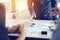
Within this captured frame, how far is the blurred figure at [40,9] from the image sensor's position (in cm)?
225

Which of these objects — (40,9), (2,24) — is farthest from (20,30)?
(40,9)

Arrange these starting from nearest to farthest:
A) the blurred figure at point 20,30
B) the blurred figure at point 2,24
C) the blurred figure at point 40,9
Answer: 1. the blurred figure at point 2,24
2. the blurred figure at point 20,30
3. the blurred figure at point 40,9

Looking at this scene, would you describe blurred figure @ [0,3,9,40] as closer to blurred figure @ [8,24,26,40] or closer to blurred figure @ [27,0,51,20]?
blurred figure @ [8,24,26,40]

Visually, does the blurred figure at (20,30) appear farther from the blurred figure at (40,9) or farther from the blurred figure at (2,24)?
the blurred figure at (40,9)

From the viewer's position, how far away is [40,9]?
2354mm

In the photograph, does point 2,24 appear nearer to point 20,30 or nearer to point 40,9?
point 20,30

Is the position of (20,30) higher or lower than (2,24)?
lower

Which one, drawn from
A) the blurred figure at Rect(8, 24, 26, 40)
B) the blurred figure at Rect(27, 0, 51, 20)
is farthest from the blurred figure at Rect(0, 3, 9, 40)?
the blurred figure at Rect(27, 0, 51, 20)

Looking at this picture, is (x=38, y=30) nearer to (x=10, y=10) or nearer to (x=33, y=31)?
(x=33, y=31)

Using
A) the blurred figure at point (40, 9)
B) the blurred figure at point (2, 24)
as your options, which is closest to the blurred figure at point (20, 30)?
the blurred figure at point (2, 24)

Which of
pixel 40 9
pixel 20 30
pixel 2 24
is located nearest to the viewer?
pixel 2 24

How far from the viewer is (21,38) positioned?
5.57 ft

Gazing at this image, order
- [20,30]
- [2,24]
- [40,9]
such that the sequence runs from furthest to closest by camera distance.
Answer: [40,9] → [20,30] → [2,24]

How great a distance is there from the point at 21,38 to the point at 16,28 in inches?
6.9
